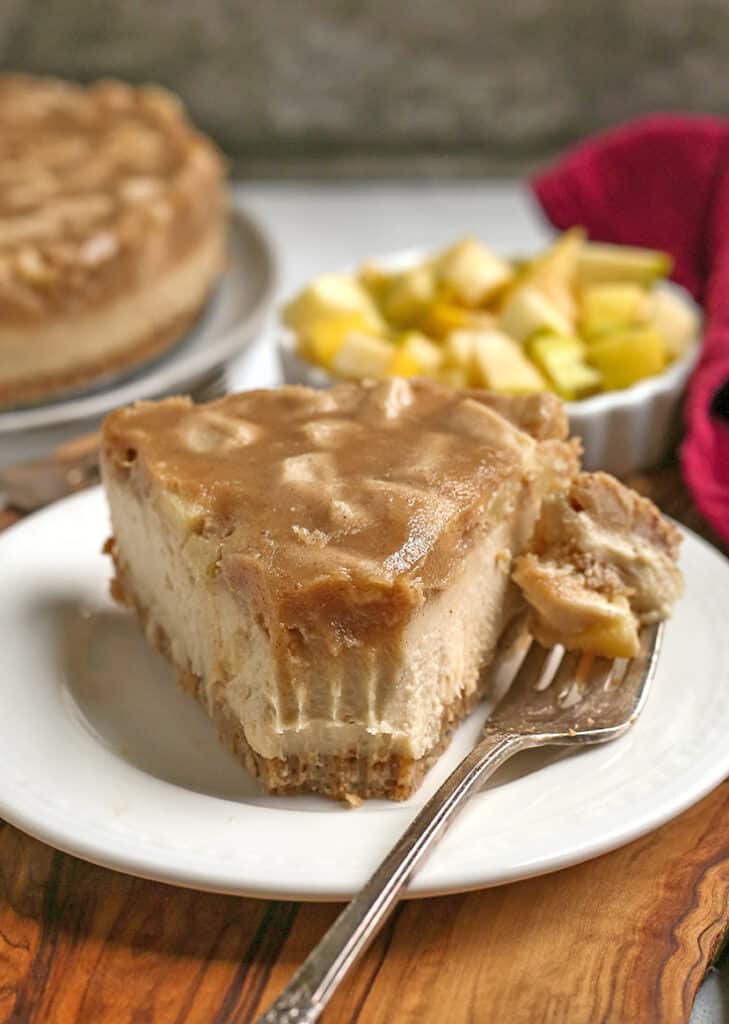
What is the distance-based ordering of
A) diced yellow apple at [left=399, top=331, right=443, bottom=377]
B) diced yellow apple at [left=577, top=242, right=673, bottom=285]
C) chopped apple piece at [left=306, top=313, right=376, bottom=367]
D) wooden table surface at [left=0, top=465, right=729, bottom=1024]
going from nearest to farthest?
wooden table surface at [left=0, top=465, right=729, bottom=1024] < diced yellow apple at [left=399, top=331, right=443, bottom=377] < chopped apple piece at [left=306, top=313, right=376, bottom=367] < diced yellow apple at [left=577, top=242, right=673, bottom=285]

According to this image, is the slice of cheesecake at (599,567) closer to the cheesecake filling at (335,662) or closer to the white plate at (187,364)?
the cheesecake filling at (335,662)

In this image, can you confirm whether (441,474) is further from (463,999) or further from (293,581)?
(463,999)

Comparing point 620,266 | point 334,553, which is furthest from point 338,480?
point 620,266

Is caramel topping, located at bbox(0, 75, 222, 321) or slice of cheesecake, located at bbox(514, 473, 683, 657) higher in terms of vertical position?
slice of cheesecake, located at bbox(514, 473, 683, 657)

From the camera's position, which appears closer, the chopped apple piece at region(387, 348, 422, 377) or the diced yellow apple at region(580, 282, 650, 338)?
the chopped apple piece at region(387, 348, 422, 377)

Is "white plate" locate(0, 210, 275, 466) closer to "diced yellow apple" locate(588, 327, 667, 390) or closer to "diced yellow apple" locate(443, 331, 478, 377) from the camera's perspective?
"diced yellow apple" locate(443, 331, 478, 377)

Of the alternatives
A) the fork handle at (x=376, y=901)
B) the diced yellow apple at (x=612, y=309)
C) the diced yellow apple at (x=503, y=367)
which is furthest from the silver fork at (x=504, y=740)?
the diced yellow apple at (x=612, y=309)

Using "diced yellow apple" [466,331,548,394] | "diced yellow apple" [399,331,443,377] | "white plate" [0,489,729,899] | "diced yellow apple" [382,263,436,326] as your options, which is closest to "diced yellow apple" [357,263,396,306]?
"diced yellow apple" [382,263,436,326]
